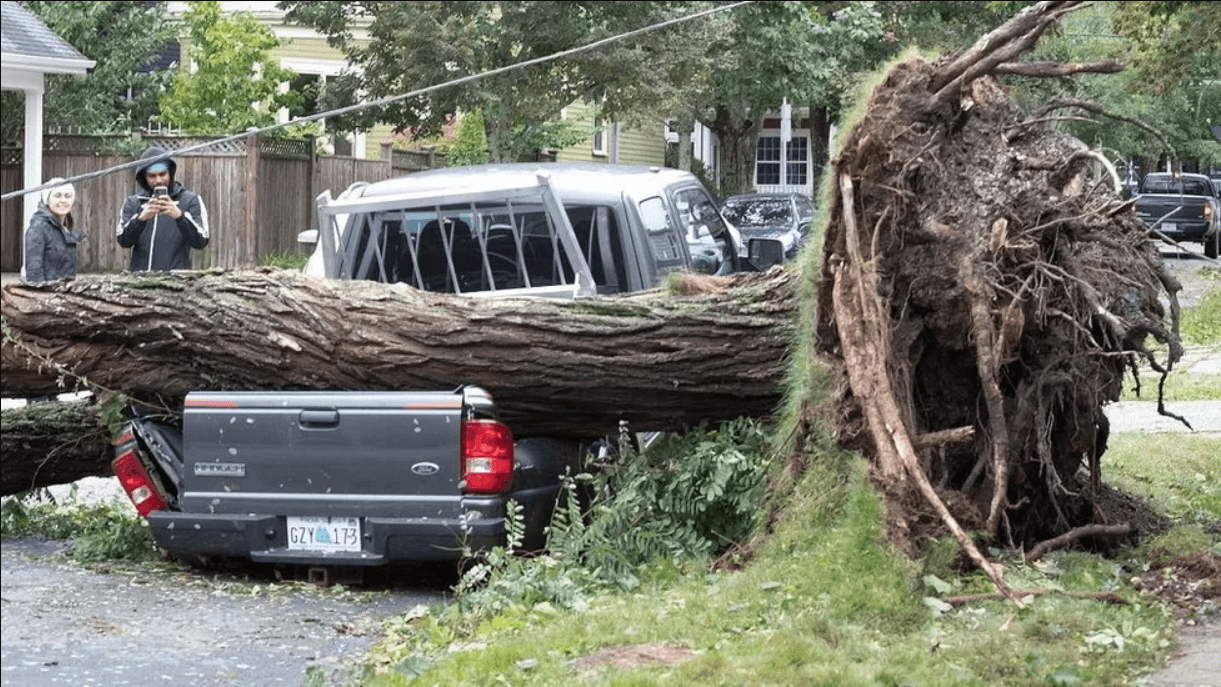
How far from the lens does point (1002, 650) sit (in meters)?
5.61

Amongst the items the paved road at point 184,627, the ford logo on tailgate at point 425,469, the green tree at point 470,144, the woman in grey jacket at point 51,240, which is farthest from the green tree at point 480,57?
the ford logo on tailgate at point 425,469

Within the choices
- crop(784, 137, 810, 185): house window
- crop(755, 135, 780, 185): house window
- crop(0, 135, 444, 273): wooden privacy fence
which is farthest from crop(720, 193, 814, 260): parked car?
crop(784, 137, 810, 185): house window

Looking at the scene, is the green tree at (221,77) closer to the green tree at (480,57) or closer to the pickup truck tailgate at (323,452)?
the green tree at (480,57)

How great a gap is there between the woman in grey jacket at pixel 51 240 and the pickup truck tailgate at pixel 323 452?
96 cm

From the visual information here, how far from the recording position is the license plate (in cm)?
748

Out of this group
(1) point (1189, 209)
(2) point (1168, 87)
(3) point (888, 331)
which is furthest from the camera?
(1) point (1189, 209)

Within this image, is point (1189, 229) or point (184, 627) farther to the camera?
point (1189, 229)

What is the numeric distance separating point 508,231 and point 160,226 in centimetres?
234

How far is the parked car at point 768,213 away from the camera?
24.9 meters

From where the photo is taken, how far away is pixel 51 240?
855 cm

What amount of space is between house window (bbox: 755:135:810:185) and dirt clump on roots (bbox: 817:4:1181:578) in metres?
45.2

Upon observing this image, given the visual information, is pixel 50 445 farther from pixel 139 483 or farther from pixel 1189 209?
pixel 1189 209

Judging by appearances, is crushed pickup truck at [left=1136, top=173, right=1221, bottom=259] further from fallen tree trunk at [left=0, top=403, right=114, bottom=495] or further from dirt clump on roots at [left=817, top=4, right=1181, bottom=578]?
fallen tree trunk at [left=0, top=403, right=114, bottom=495]

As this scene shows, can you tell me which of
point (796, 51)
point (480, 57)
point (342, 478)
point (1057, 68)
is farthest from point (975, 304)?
point (796, 51)
